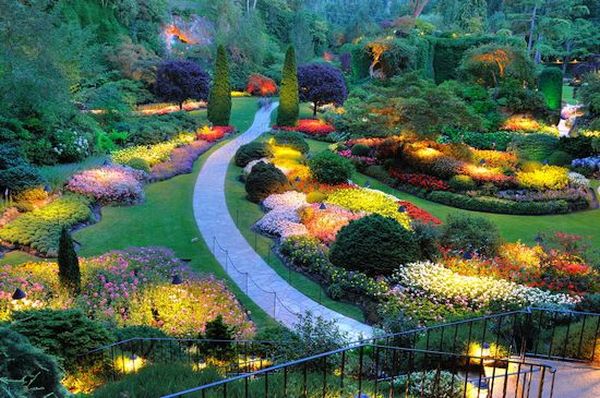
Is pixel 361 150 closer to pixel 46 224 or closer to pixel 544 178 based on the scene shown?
pixel 544 178

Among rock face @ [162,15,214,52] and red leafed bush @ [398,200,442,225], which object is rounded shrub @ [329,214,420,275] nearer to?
red leafed bush @ [398,200,442,225]

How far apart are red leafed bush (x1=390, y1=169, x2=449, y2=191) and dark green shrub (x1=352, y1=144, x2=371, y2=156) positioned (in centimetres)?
329

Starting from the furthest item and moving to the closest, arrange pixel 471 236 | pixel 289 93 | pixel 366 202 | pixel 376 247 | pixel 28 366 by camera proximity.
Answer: pixel 289 93 < pixel 366 202 < pixel 471 236 < pixel 376 247 < pixel 28 366

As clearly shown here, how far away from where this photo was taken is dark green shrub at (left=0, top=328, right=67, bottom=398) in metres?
4.19

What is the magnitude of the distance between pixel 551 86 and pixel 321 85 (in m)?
14.8

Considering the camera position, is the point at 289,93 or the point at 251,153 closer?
the point at 251,153

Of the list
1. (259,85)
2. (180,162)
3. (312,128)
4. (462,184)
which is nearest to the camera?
(462,184)

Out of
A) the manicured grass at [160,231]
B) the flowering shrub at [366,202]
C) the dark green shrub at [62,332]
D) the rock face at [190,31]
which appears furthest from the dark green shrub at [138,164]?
the rock face at [190,31]

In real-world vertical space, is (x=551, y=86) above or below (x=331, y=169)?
above

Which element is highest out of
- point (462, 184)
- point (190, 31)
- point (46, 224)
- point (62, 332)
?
point (190, 31)

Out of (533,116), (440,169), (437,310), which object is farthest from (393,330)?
(533,116)

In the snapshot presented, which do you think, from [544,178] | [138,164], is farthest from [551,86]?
[138,164]

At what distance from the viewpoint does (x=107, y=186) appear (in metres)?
18.0

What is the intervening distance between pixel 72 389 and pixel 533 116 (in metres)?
32.4
